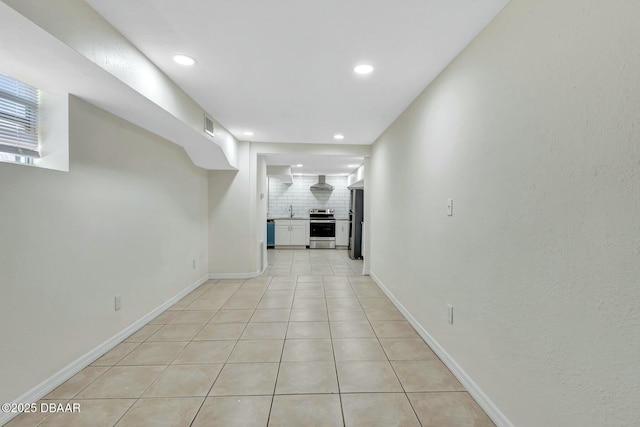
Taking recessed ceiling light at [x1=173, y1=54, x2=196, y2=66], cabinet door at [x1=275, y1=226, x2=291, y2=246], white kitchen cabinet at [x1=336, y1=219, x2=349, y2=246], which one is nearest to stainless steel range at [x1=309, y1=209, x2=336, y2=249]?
white kitchen cabinet at [x1=336, y1=219, x2=349, y2=246]

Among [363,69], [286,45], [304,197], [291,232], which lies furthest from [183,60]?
[304,197]

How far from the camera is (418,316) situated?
2555mm

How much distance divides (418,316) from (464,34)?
227 cm

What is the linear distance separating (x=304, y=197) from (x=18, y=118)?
6.78 metres

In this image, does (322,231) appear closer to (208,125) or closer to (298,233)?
(298,233)

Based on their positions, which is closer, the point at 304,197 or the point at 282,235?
the point at 282,235

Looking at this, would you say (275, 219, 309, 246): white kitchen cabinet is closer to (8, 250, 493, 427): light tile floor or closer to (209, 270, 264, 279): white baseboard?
(209, 270, 264, 279): white baseboard

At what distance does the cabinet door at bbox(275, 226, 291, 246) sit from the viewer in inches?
304

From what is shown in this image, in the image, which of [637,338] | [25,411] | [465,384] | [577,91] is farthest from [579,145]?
[25,411]

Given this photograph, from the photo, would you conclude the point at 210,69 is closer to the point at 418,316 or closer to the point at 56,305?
the point at 56,305

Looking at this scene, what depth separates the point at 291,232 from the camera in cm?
775

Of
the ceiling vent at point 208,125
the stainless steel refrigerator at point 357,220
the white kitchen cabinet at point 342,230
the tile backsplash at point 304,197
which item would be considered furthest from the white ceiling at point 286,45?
→ the tile backsplash at point 304,197

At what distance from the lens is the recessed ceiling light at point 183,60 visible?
1870mm

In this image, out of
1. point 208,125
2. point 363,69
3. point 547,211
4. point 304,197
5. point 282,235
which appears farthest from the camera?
point 304,197
